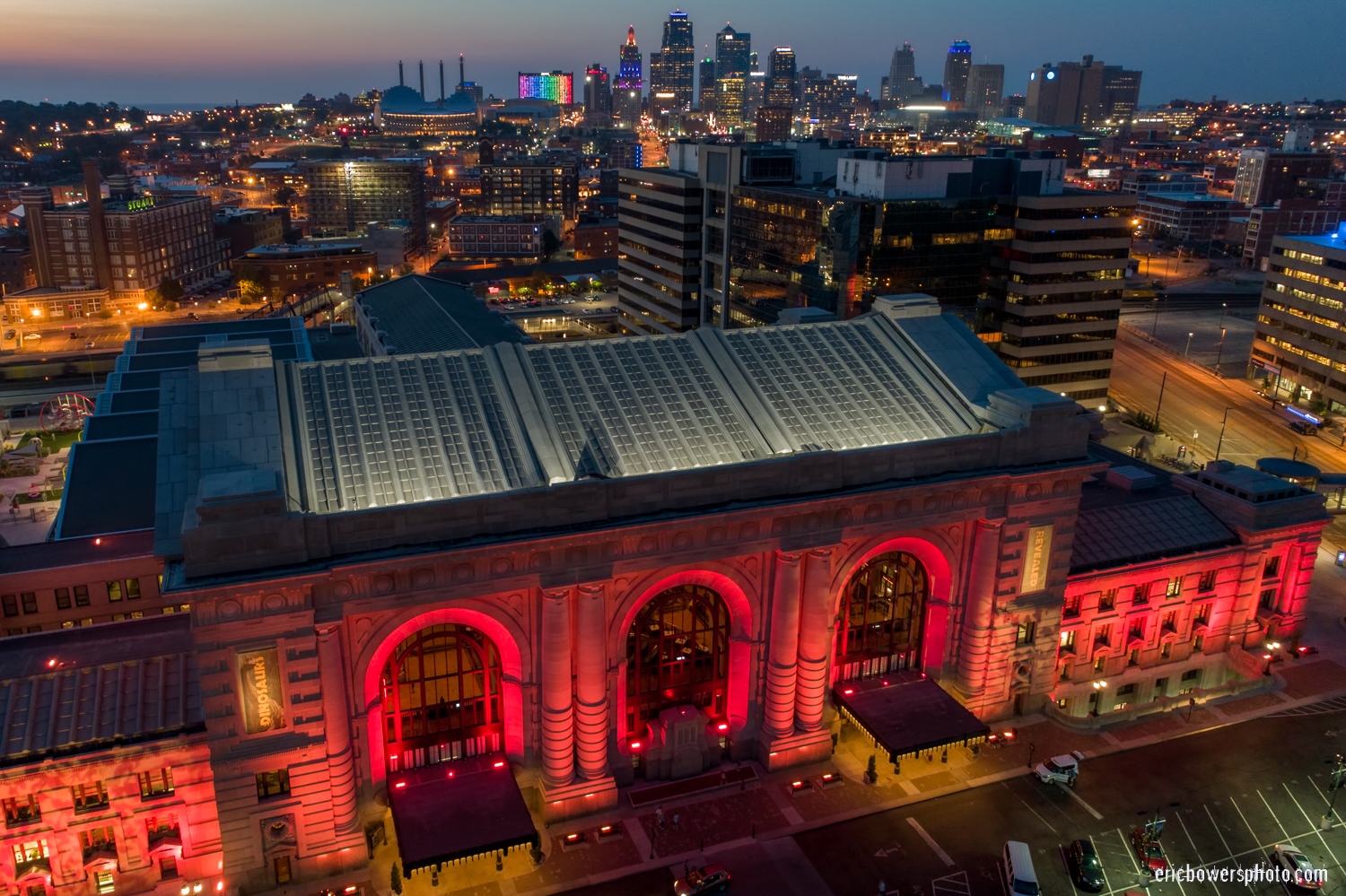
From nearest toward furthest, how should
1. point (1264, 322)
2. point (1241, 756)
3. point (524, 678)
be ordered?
point (524, 678)
point (1241, 756)
point (1264, 322)

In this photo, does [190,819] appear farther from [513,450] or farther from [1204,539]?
[1204,539]

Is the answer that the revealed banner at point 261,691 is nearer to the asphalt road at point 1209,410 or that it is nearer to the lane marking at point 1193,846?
the lane marking at point 1193,846

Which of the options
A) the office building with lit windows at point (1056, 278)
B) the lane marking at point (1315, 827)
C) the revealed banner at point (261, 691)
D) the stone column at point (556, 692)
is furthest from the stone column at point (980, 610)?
the office building with lit windows at point (1056, 278)

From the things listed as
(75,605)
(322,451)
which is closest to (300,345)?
(75,605)

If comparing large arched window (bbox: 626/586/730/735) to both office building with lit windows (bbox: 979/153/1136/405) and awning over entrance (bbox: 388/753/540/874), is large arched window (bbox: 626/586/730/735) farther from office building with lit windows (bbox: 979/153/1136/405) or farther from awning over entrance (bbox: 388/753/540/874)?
office building with lit windows (bbox: 979/153/1136/405)

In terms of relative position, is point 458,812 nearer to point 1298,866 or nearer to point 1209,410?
point 1298,866

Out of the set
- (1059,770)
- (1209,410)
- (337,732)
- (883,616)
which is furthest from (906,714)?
(1209,410)
